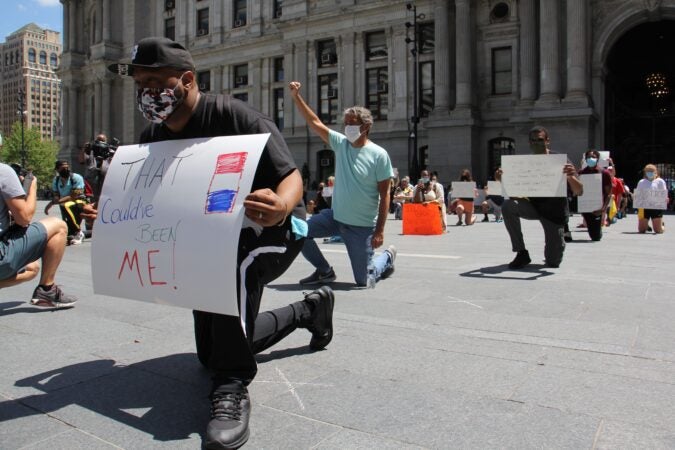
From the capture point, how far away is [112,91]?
54.2 metres

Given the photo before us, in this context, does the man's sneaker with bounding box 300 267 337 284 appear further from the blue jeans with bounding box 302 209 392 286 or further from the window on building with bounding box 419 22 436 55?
the window on building with bounding box 419 22 436 55

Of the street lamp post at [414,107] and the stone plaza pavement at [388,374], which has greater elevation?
the street lamp post at [414,107]

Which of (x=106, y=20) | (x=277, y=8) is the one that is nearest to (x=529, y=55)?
(x=277, y=8)

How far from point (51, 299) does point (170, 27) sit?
49547mm

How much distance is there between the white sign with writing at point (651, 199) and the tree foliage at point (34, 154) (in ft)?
263

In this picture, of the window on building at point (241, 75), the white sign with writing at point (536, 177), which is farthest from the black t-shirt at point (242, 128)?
the window on building at point (241, 75)

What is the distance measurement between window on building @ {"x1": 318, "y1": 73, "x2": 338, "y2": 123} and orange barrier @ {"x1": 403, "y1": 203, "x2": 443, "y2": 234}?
23.8 m

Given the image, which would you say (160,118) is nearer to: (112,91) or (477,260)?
(477,260)

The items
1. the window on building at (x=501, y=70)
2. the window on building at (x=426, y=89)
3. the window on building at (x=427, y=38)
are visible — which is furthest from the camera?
the window on building at (x=426, y=89)

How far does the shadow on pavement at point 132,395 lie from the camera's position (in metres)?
2.75

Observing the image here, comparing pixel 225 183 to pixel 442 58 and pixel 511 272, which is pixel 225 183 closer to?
pixel 511 272

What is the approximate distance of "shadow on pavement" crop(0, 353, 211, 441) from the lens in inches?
108

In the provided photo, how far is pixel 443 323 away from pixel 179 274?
2.54 metres

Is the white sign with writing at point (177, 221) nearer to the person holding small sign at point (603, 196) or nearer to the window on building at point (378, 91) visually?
the person holding small sign at point (603, 196)
